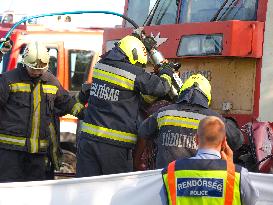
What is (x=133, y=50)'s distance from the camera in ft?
18.0

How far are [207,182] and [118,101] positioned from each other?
2.01 metres

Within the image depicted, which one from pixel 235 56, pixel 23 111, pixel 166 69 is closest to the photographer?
Answer: pixel 166 69

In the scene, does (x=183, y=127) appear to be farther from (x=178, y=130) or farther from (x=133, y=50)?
(x=133, y=50)

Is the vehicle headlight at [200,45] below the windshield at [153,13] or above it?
below

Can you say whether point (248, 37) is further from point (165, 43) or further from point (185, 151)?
point (185, 151)

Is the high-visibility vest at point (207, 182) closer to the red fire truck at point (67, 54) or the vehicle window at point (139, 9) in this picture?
the vehicle window at point (139, 9)

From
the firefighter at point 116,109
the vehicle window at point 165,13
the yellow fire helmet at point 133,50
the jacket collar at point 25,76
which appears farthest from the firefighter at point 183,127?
the vehicle window at point 165,13

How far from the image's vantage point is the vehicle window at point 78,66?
33.3 ft

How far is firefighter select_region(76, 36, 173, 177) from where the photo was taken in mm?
5375

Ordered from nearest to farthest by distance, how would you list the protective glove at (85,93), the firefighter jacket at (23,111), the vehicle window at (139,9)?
the firefighter jacket at (23,111)
the protective glove at (85,93)
the vehicle window at (139,9)

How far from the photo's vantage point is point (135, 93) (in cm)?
543

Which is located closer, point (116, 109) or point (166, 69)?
point (116, 109)

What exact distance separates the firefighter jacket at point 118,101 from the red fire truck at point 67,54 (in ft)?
14.6

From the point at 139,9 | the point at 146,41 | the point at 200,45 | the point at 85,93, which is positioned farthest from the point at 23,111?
the point at 139,9
